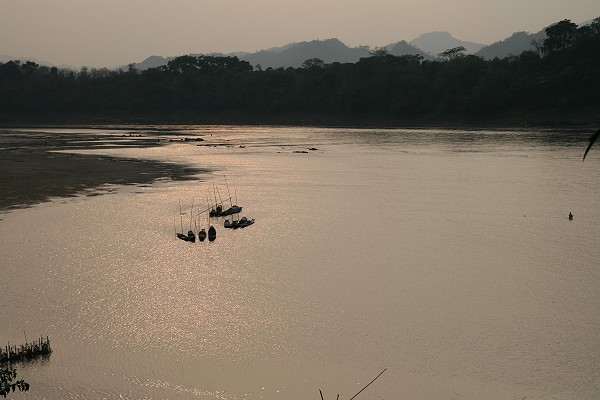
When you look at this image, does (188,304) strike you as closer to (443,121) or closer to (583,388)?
(583,388)

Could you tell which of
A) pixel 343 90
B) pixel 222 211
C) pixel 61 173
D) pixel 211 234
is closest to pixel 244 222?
pixel 211 234

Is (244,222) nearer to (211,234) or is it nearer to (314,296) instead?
(211,234)

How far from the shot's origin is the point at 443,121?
12281 cm

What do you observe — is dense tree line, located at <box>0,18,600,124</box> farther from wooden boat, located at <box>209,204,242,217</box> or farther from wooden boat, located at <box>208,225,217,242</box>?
wooden boat, located at <box>208,225,217,242</box>

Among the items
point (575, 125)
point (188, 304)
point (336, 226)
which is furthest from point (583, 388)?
point (575, 125)

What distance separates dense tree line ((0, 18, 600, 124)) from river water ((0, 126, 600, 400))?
72202 millimetres

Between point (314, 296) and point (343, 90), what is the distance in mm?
117414

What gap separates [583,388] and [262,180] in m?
37.5

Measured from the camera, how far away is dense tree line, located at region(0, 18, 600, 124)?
4350 inches

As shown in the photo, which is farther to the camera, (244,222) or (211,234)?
(244,222)

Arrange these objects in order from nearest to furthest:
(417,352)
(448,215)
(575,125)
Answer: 1. (417,352)
2. (448,215)
3. (575,125)

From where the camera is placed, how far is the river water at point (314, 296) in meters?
15.9

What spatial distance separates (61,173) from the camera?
54062mm

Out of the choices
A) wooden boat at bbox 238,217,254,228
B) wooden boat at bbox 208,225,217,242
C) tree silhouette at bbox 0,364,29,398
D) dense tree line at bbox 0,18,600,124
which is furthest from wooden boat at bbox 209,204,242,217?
dense tree line at bbox 0,18,600,124
